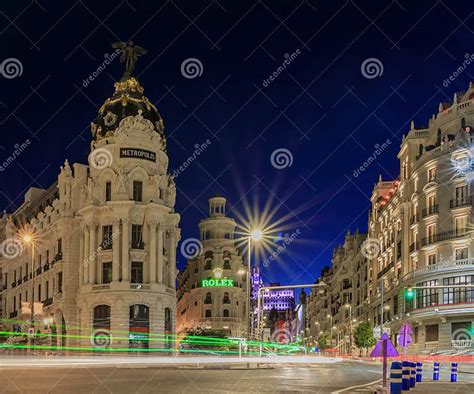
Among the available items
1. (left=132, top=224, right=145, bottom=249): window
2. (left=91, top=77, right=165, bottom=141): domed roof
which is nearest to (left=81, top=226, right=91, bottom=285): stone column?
(left=132, top=224, right=145, bottom=249): window

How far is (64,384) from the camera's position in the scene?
1917 centimetres

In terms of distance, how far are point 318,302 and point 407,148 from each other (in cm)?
10896

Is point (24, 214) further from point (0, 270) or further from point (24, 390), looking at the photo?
point (24, 390)

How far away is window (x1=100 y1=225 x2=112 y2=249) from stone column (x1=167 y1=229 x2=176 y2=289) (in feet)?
21.8

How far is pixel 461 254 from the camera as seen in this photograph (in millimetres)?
59219

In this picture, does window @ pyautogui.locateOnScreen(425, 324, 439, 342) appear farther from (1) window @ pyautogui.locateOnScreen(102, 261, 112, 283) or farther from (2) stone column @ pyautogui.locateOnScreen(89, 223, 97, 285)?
(2) stone column @ pyautogui.locateOnScreen(89, 223, 97, 285)

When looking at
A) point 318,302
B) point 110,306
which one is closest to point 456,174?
point 110,306

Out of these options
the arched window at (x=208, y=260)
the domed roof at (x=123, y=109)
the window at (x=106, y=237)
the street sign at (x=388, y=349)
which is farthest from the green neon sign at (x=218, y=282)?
the street sign at (x=388, y=349)

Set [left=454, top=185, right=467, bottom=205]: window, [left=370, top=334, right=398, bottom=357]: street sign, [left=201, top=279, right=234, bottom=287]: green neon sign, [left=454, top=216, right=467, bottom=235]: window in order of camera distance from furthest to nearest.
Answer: [left=201, top=279, right=234, bottom=287]: green neon sign, [left=454, top=185, right=467, bottom=205]: window, [left=454, top=216, right=467, bottom=235]: window, [left=370, top=334, right=398, bottom=357]: street sign

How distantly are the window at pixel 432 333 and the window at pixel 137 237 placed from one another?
1098 inches

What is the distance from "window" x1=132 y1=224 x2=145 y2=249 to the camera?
206ft

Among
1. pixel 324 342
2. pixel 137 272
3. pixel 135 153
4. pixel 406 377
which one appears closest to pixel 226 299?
pixel 137 272

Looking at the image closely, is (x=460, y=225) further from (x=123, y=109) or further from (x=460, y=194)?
(x=123, y=109)

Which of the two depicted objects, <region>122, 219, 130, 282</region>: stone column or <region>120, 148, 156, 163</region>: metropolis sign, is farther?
<region>120, 148, 156, 163</region>: metropolis sign
